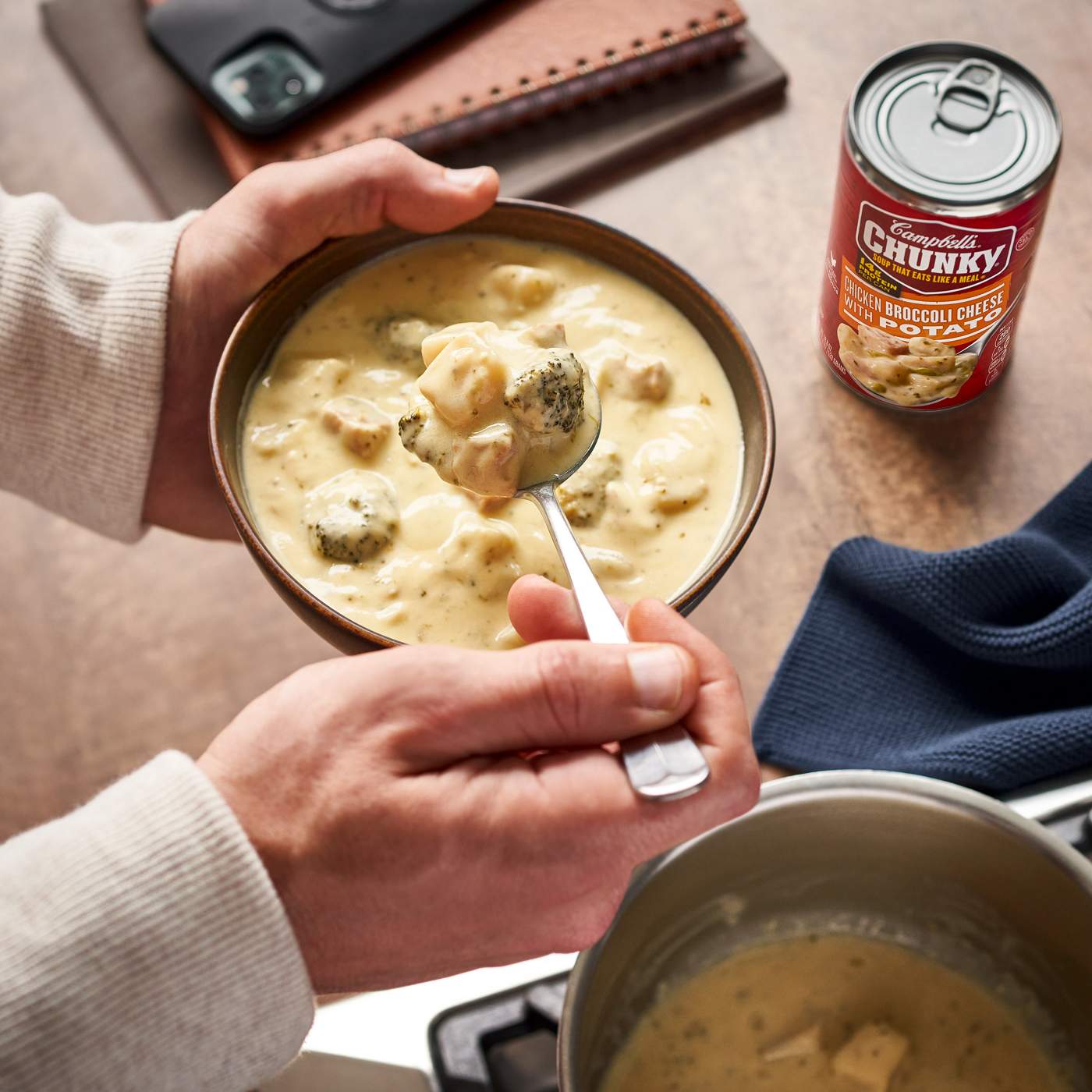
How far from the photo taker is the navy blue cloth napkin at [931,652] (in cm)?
117

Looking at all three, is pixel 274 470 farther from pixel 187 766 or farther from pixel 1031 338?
pixel 1031 338

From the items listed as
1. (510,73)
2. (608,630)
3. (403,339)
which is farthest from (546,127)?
(608,630)

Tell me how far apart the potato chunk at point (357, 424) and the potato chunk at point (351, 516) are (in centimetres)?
2

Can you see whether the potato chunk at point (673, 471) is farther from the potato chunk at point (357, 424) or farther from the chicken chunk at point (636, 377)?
the potato chunk at point (357, 424)

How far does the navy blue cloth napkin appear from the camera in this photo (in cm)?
117

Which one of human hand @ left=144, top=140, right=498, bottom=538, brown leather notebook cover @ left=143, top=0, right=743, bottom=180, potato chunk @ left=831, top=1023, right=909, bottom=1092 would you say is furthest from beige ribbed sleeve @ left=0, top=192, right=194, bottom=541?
potato chunk @ left=831, top=1023, right=909, bottom=1092

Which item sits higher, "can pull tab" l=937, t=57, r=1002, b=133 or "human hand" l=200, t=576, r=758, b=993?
"can pull tab" l=937, t=57, r=1002, b=133

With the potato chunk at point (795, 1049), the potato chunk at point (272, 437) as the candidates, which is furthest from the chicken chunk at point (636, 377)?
the potato chunk at point (795, 1049)

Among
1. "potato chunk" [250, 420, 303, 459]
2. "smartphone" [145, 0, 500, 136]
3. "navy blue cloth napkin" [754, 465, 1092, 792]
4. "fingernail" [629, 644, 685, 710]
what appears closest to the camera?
"fingernail" [629, 644, 685, 710]

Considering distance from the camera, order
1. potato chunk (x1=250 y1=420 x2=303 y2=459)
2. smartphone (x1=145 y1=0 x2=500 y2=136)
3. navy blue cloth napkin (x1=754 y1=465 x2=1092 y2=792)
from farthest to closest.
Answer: smartphone (x1=145 y1=0 x2=500 y2=136), navy blue cloth napkin (x1=754 y1=465 x2=1092 y2=792), potato chunk (x1=250 y1=420 x2=303 y2=459)

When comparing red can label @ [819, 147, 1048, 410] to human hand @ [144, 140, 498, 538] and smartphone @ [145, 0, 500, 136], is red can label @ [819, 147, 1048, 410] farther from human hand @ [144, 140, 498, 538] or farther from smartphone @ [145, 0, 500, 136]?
smartphone @ [145, 0, 500, 136]

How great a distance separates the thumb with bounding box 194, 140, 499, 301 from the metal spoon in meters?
0.22

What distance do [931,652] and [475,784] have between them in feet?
1.72

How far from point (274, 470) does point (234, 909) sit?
337 mm
